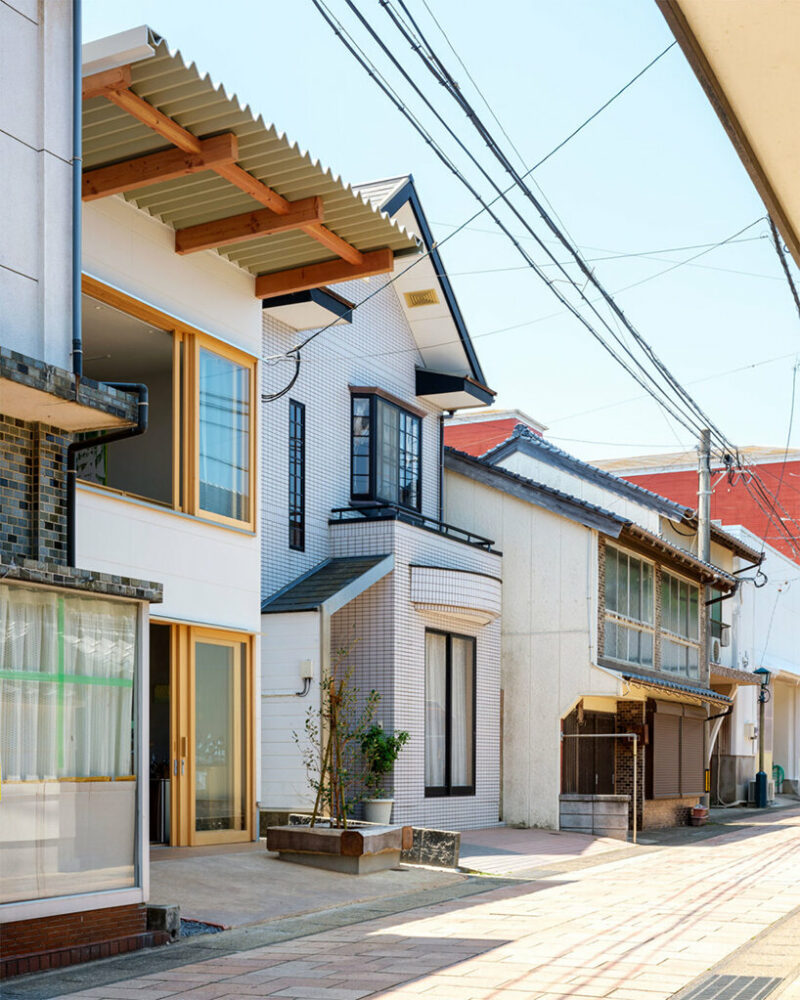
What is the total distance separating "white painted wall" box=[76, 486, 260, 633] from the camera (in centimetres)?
1241

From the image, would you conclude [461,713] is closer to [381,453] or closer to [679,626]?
[381,453]

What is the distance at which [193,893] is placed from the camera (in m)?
11.1

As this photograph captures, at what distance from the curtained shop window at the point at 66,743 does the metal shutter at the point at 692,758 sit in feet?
63.1

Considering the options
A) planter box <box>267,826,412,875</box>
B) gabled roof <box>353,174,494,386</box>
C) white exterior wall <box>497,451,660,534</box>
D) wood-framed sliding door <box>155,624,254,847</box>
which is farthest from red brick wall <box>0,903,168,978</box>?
white exterior wall <box>497,451,660,534</box>

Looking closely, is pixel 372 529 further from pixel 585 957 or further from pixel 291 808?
pixel 585 957

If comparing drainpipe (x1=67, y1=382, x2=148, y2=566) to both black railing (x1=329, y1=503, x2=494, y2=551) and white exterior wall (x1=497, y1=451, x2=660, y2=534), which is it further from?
white exterior wall (x1=497, y1=451, x2=660, y2=534)

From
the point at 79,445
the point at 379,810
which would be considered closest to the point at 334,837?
the point at 379,810

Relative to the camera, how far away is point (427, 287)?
72.5 ft

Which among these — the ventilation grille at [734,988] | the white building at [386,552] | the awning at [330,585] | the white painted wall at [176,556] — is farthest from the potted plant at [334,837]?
the ventilation grille at [734,988]

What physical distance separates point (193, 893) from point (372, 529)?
897 cm

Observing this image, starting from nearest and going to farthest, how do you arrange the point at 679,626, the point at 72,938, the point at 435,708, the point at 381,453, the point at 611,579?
the point at 72,938 < the point at 435,708 < the point at 381,453 < the point at 611,579 < the point at 679,626

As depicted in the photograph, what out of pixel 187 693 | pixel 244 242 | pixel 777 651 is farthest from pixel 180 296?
pixel 777 651

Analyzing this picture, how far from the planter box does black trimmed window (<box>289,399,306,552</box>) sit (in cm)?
616

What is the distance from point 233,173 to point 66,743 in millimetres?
5639
